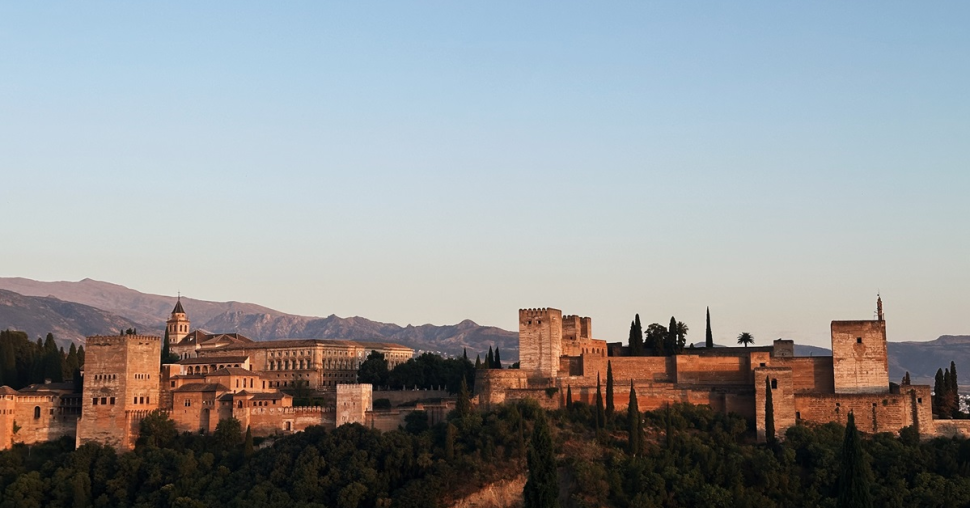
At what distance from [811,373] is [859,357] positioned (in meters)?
2.63

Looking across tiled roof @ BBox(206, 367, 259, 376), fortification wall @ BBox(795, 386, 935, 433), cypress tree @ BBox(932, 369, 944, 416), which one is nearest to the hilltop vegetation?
fortification wall @ BBox(795, 386, 935, 433)

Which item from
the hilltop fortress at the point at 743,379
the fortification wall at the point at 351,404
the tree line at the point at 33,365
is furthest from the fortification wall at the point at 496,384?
the tree line at the point at 33,365

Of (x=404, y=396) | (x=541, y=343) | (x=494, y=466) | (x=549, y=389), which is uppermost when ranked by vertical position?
(x=541, y=343)

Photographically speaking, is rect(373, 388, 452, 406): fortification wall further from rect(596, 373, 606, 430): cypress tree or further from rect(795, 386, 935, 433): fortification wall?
rect(795, 386, 935, 433): fortification wall

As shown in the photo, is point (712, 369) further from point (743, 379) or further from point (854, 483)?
point (854, 483)

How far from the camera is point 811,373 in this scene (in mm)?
63812

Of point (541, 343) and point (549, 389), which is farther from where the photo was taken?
point (541, 343)

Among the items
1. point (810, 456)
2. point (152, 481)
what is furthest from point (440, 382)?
point (810, 456)

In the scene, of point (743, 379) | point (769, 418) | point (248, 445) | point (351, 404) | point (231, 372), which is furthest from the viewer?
point (231, 372)

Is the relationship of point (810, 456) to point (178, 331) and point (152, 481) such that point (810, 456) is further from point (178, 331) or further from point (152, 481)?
point (178, 331)

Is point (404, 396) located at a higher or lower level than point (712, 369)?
lower

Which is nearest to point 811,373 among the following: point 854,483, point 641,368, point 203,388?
point 641,368

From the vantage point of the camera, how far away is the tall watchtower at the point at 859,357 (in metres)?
62.8

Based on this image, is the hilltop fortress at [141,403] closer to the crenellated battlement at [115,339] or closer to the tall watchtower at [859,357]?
the crenellated battlement at [115,339]
